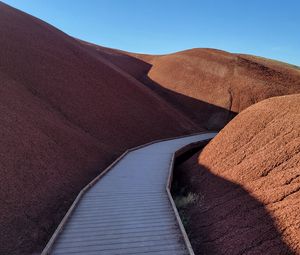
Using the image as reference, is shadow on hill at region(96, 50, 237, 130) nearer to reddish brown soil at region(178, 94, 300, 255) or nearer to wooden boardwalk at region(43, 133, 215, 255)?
reddish brown soil at region(178, 94, 300, 255)

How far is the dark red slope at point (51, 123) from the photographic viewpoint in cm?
1101

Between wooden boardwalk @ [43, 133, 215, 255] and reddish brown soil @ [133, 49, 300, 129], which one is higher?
reddish brown soil @ [133, 49, 300, 129]

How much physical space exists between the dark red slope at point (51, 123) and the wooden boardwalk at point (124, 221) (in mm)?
1251

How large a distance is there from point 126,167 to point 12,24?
82.2 ft

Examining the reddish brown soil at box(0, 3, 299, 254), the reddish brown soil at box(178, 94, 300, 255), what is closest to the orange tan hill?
the reddish brown soil at box(0, 3, 299, 254)

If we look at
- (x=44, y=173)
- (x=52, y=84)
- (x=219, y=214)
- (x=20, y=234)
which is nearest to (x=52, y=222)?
(x=20, y=234)

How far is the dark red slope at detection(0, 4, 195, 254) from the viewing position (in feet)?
A: 36.1

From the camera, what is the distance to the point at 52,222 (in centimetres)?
1068

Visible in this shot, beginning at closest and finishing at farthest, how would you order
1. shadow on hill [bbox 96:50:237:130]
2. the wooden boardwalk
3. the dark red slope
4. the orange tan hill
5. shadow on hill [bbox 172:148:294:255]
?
the wooden boardwalk
shadow on hill [bbox 172:148:294:255]
the dark red slope
shadow on hill [bbox 96:50:237:130]
the orange tan hill

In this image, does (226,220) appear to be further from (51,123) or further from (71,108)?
(71,108)

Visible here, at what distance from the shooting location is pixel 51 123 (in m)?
18.9

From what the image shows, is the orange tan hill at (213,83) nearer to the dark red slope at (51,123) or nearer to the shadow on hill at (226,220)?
the dark red slope at (51,123)

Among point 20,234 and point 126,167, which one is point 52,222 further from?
point 126,167

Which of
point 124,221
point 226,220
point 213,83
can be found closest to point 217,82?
point 213,83
